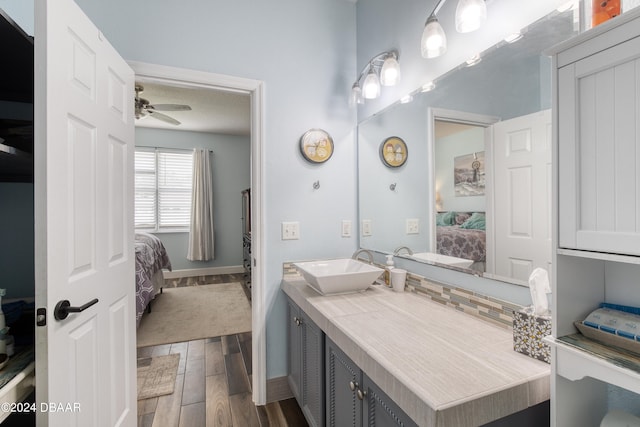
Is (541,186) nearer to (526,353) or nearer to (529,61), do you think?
(529,61)

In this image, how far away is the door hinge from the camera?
3.21 feet

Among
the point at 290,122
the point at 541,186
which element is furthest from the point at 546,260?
the point at 290,122

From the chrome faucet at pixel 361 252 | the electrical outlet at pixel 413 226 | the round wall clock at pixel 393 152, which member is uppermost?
the round wall clock at pixel 393 152

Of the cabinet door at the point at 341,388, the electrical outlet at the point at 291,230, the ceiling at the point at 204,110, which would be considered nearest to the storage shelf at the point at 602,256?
the cabinet door at the point at 341,388

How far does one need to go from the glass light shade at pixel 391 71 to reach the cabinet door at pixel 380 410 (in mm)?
1551

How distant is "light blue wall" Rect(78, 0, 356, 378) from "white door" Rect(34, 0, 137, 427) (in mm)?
426

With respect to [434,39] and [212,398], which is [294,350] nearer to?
[212,398]

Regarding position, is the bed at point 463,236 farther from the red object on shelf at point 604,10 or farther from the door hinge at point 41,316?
the door hinge at point 41,316

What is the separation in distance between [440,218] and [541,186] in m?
0.53

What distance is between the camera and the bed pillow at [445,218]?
1484 mm

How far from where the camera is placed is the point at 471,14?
3.91 ft

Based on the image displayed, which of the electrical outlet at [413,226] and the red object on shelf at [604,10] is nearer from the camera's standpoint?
the red object on shelf at [604,10]

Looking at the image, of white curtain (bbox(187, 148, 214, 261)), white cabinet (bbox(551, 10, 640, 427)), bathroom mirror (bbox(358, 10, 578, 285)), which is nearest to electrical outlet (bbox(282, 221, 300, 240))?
bathroom mirror (bbox(358, 10, 578, 285))

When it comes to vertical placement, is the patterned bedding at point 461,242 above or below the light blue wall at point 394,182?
below
